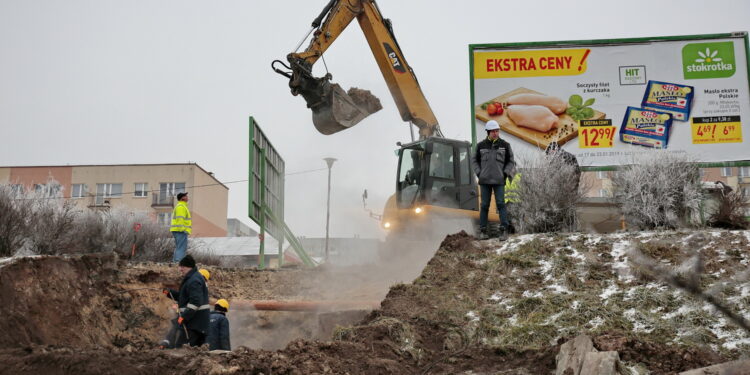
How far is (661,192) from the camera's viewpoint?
10344 millimetres

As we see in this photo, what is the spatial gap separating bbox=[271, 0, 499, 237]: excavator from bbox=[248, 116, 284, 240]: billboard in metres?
2.07

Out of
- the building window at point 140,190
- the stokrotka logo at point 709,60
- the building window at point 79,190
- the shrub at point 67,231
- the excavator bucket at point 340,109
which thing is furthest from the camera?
the building window at point 140,190

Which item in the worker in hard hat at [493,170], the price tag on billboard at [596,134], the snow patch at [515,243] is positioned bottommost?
the snow patch at [515,243]

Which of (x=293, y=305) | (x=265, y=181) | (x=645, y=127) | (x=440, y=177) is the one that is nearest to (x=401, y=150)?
(x=440, y=177)

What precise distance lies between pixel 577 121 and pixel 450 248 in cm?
685

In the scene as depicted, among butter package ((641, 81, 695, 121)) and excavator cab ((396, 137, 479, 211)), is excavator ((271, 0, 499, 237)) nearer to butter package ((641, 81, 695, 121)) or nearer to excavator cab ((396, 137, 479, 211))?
excavator cab ((396, 137, 479, 211))

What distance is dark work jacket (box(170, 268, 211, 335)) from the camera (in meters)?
8.14

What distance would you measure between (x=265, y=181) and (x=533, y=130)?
6.47 meters

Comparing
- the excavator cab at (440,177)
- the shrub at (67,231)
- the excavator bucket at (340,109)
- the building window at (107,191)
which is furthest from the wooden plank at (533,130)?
the building window at (107,191)

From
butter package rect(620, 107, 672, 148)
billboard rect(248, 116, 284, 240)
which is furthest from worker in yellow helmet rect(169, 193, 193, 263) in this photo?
butter package rect(620, 107, 672, 148)

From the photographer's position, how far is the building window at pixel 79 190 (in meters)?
55.9

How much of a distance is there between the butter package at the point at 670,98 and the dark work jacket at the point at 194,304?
11140 millimetres

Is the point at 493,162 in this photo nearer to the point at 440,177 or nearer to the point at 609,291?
the point at 609,291

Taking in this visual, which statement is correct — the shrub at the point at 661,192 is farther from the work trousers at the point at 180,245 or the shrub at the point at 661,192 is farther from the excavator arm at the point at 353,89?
the work trousers at the point at 180,245
